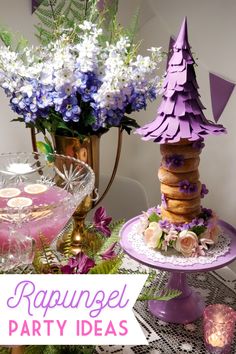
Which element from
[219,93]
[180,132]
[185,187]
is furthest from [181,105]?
[219,93]

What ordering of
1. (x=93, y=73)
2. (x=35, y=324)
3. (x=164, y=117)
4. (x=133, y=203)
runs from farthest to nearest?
(x=133, y=203) < (x=93, y=73) < (x=164, y=117) < (x=35, y=324)

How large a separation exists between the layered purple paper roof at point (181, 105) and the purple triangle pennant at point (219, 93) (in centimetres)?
33

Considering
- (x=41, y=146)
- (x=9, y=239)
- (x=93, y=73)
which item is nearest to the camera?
(x=9, y=239)

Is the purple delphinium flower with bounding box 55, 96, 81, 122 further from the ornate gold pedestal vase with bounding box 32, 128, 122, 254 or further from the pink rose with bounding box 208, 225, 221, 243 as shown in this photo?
the pink rose with bounding box 208, 225, 221, 243

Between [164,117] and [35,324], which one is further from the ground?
[164,117]

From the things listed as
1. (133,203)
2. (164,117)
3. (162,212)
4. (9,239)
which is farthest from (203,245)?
(133,203)

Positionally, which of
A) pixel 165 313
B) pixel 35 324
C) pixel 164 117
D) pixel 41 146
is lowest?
pixel 165 313

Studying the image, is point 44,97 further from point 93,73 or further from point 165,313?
point 165,313

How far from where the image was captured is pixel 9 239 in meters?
0.95

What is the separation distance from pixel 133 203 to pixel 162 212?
2.13 ft

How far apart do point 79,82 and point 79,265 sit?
1.52 ft

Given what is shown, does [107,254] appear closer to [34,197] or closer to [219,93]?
[34,197]

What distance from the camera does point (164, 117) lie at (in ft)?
3.46

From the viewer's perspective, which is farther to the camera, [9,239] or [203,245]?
[203,245]
